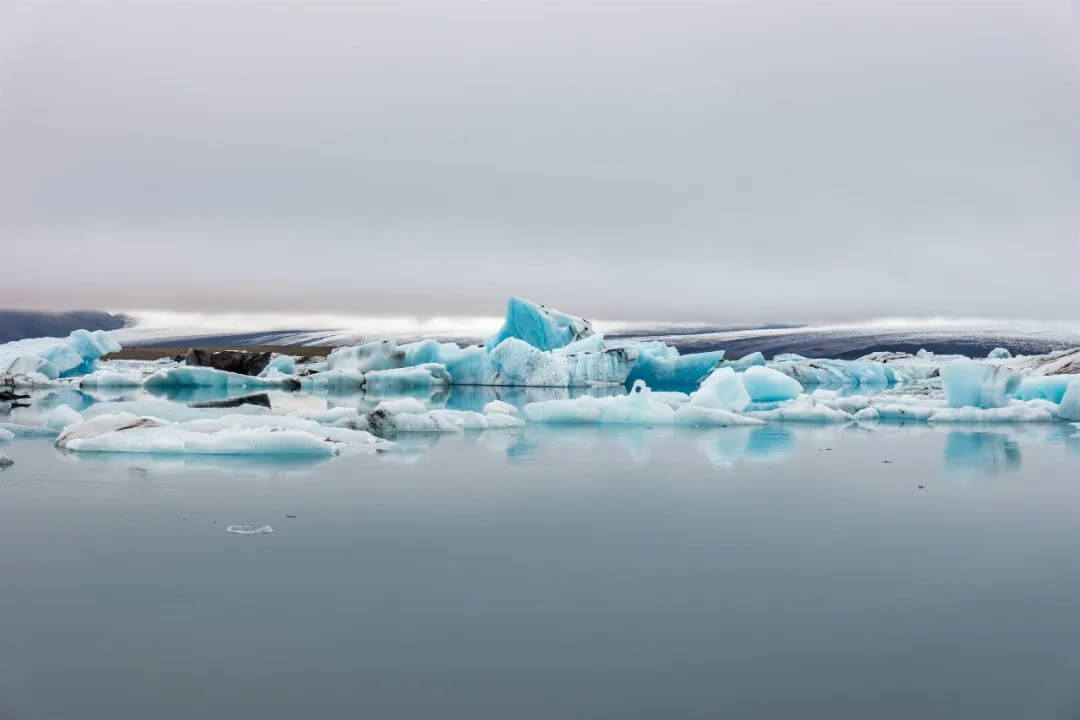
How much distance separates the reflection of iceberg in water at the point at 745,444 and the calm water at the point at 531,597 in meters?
1.51

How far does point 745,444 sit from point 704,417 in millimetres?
2425

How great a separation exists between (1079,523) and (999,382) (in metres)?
8.46

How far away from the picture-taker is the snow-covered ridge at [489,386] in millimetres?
7816

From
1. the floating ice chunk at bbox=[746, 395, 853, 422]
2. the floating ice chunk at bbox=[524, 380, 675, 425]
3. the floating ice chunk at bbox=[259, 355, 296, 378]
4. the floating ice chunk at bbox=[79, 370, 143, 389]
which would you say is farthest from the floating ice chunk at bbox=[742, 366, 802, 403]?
the floating ice chunk at bbox=[259, 355, 296, 378]

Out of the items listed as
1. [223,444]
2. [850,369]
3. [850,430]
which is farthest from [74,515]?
[850,369]

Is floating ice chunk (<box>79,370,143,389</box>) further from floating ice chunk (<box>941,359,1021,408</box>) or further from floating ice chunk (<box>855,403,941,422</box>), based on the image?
floating ice chunk (<box>941,359,1021,408</box>)

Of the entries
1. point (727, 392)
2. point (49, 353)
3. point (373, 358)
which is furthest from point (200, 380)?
point (727, 392)

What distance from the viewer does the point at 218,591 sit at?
3.11 m

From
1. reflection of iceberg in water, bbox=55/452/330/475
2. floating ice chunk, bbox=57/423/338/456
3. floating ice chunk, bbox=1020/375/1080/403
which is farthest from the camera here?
floating ice chunk, bbox=1020/375/1080/403

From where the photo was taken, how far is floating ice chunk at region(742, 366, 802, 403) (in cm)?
1431

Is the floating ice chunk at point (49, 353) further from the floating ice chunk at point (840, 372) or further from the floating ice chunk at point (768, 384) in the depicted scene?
the floating ice chunk at point (840, 372)

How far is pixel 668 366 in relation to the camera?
908 inches

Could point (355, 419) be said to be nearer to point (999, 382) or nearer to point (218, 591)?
point (218, 591)

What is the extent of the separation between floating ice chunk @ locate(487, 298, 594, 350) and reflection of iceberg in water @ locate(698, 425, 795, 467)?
46.6ft
